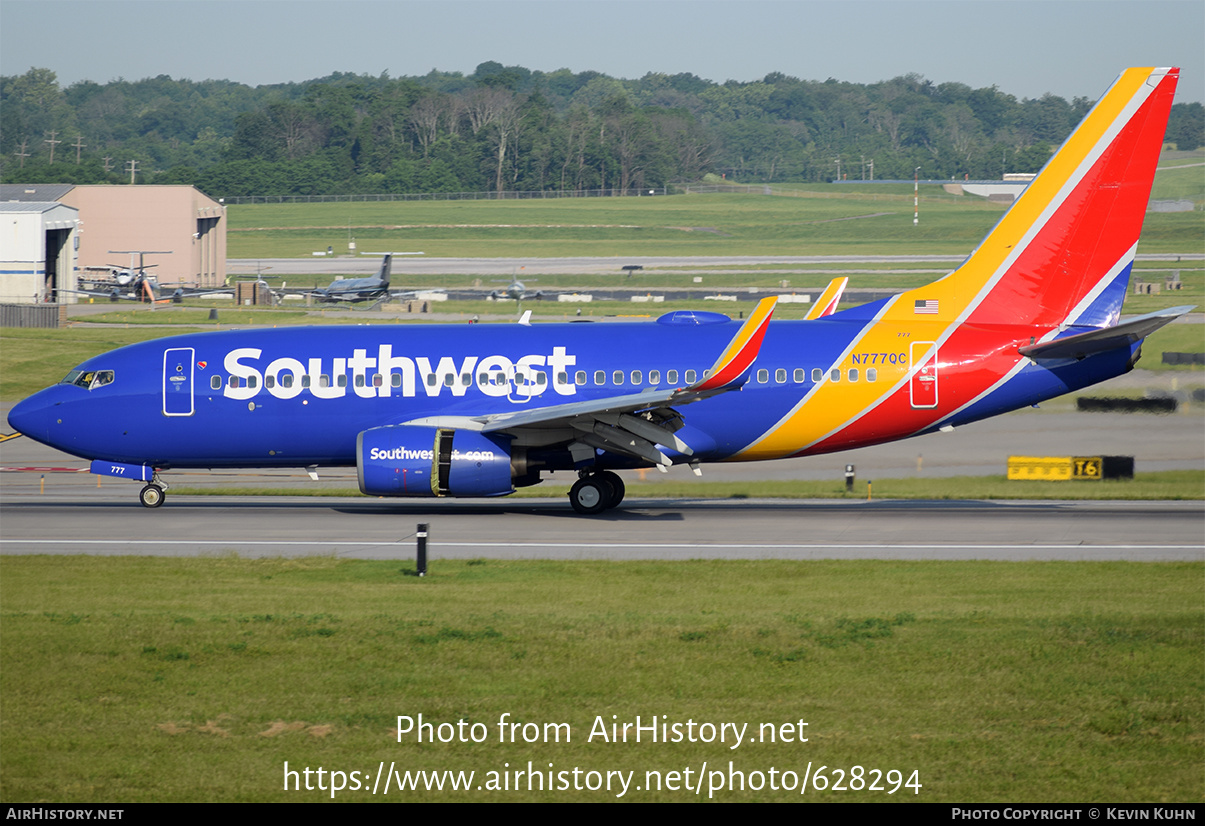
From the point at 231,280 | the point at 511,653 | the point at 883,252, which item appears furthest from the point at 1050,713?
the point at 883,252

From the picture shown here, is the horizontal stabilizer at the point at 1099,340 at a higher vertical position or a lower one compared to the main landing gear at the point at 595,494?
higher

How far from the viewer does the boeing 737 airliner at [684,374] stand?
29.1 metres

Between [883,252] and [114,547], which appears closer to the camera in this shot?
[114,547]

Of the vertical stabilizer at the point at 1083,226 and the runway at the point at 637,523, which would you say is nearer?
the runway at the point at 637,523

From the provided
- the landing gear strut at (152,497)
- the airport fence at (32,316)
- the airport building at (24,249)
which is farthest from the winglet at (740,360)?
the airport building at (24,249)

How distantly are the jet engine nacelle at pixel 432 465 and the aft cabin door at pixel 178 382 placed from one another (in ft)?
17.3

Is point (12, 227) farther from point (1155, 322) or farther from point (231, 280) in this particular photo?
point (1155, 322)

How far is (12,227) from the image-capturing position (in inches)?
3258

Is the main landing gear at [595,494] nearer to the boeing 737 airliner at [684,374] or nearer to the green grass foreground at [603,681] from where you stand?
the boeing 737 airliner at [684,374]

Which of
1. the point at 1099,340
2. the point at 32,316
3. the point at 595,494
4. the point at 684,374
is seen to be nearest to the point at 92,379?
the point at 595,494

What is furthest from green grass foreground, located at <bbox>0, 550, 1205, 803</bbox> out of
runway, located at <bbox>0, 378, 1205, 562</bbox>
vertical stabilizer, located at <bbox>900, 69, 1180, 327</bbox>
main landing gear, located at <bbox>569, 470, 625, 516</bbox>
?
vertical stabilizer, located at <bbox>900, 69, 1180, 327</bbox>

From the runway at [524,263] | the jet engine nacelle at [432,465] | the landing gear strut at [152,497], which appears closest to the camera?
the jet engine nacelle at [432,465]
